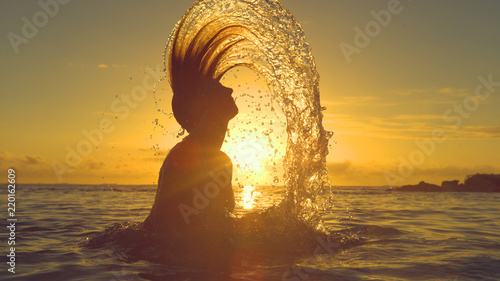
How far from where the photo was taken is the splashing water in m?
5.80

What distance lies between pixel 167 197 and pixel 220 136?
1219mm

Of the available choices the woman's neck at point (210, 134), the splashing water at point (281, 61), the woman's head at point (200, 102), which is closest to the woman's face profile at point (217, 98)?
the woman's head at point (200, 102)

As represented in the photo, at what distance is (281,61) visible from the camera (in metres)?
6.32

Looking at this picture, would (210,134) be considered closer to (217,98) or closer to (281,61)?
(217,98)

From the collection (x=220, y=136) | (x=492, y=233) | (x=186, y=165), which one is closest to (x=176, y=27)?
(x=220, y=136)

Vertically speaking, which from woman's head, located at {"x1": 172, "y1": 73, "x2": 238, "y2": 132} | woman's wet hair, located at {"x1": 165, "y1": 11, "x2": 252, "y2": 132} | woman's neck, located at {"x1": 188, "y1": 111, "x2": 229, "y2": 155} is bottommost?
woman's neck, located at {"x1": 188, "y1": 111, "x2": 229, "y2": 155}

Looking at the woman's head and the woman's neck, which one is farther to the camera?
the woman's head

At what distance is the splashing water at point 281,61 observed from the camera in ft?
19.0

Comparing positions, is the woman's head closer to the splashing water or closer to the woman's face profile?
the woman's face profile

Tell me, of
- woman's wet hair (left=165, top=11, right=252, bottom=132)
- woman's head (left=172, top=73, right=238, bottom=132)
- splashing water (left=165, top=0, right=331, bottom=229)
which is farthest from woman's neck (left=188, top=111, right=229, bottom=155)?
splashing water (left=165, top=0, right=331, bottom=229)

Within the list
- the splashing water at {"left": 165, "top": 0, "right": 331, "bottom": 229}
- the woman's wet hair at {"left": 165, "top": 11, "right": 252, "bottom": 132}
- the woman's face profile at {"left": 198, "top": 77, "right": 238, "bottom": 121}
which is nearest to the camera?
the woman's face profile at {"left": 198, "top": 77, "right": 238, "bottom": 121}

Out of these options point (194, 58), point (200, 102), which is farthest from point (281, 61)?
point (200, 102)

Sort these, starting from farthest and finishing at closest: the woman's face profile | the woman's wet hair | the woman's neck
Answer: the woman's wet hair, the woman's face profile, the woman's neck

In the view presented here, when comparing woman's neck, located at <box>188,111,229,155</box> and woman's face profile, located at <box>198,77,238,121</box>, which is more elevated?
woman's face profile, located at <box>198,77,238,121</box>
